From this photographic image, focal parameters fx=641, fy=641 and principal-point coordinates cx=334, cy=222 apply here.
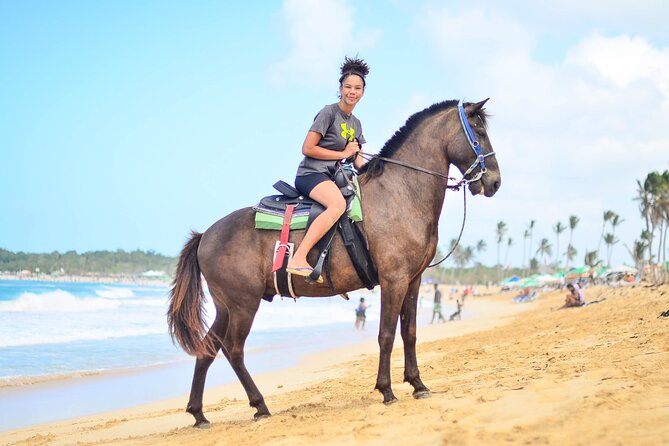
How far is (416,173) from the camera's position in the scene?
250 inches

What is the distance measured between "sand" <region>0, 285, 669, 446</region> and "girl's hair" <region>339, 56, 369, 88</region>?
3.15 meters

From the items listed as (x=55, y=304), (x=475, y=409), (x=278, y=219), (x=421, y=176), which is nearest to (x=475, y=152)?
(x=421, y=176)

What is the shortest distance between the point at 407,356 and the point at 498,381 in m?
0.90

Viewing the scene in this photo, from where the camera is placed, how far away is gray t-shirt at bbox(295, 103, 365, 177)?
20.5ft

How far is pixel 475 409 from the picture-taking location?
15.5ft

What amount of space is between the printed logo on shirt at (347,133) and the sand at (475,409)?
2.60 meters

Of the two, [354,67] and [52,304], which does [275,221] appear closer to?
[354,67]

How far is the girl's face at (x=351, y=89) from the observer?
20.5 ft

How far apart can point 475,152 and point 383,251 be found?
1.37 m

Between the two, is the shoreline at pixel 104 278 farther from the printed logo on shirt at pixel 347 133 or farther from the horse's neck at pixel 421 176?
the horse's neck at pixel 421 176

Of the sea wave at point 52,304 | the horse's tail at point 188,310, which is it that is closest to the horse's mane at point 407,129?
the horse's tail at point 188,310

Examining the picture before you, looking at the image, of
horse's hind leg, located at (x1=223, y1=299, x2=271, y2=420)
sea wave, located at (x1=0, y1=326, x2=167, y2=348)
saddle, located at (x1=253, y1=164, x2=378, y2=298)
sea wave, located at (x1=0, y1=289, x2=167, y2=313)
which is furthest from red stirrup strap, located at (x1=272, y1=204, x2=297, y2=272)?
sea wave, located at (x1=0, y1=289, x2=167, y2=313)

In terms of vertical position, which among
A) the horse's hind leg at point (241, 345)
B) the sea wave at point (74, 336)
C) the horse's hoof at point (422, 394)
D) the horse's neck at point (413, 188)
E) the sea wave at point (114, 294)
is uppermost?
the horse's neck at point (413, 188)

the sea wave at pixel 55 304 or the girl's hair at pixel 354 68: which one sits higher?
the girl's hair at pixel 354 68
